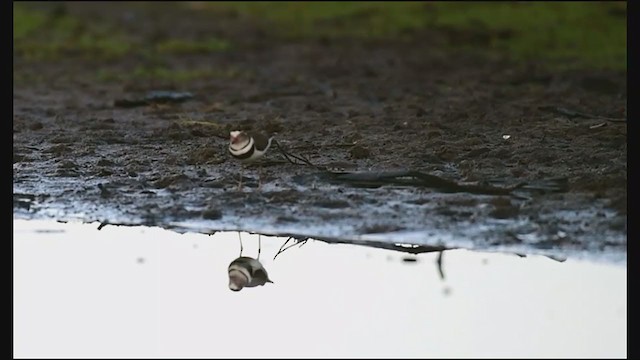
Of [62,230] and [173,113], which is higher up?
[173,113]

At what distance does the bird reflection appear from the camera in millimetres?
6485

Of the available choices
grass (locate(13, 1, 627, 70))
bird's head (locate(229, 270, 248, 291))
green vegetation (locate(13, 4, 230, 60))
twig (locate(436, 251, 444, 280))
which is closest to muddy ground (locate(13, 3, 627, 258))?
twig (locate(436, 251, 444, 280))

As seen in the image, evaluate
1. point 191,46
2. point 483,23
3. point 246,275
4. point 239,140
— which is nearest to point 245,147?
point 239,140

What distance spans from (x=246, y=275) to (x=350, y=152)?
2550mm

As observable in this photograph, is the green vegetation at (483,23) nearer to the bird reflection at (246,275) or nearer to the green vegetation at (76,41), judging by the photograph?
the green vegetation at (76,41)

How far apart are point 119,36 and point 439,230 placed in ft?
41.1

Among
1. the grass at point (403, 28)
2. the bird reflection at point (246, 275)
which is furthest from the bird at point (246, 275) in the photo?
the grass at point (403, 28)

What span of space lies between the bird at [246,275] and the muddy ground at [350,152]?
0.46 metres

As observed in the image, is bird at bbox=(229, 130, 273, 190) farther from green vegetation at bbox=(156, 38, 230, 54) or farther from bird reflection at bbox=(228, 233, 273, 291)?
green vegetation at bbox=(156, 38, 230, 54)

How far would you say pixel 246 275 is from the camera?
6.50m

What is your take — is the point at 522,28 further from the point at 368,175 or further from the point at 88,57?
the point at 368,175

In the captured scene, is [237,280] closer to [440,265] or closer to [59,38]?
[440,265]

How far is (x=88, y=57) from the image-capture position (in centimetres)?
1716

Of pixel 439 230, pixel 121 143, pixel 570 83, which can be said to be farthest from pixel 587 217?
pixel 570 83
